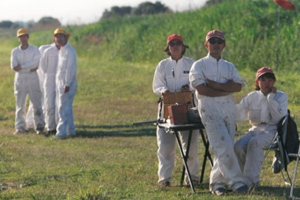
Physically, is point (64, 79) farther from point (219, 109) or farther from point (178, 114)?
point (219, 109)

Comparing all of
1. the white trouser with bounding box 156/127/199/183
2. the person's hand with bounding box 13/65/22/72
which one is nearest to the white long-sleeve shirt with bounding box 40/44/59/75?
the person's hand with bounding box 13/65/22/72

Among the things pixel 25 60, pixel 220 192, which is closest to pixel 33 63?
pixel 25 60

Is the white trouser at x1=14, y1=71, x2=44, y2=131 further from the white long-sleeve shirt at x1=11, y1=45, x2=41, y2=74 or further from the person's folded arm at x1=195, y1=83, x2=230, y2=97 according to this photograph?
the person's folded arm at x1=195, y1=83, x2=230, y2=97

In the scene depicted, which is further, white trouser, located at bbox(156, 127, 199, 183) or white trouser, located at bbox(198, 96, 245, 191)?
white trouser, located at bbox(156, 127, 199, 183)

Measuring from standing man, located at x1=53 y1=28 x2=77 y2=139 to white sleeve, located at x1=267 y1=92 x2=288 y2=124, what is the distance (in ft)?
19.4

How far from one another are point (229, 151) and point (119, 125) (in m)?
8.12

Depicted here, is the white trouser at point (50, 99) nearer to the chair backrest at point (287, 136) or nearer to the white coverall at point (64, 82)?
the white coverall at point (64, 82)

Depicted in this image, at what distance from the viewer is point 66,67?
1146 centimetres

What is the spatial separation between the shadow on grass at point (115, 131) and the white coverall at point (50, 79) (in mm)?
792

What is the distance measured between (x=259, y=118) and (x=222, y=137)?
977 millimetres

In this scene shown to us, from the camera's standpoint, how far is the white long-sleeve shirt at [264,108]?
6672 mm

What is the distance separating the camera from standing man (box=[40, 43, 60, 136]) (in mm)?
12250

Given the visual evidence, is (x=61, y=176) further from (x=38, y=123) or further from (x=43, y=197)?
(x=38, y=123)

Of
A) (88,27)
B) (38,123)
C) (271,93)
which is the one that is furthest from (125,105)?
(88,27)
